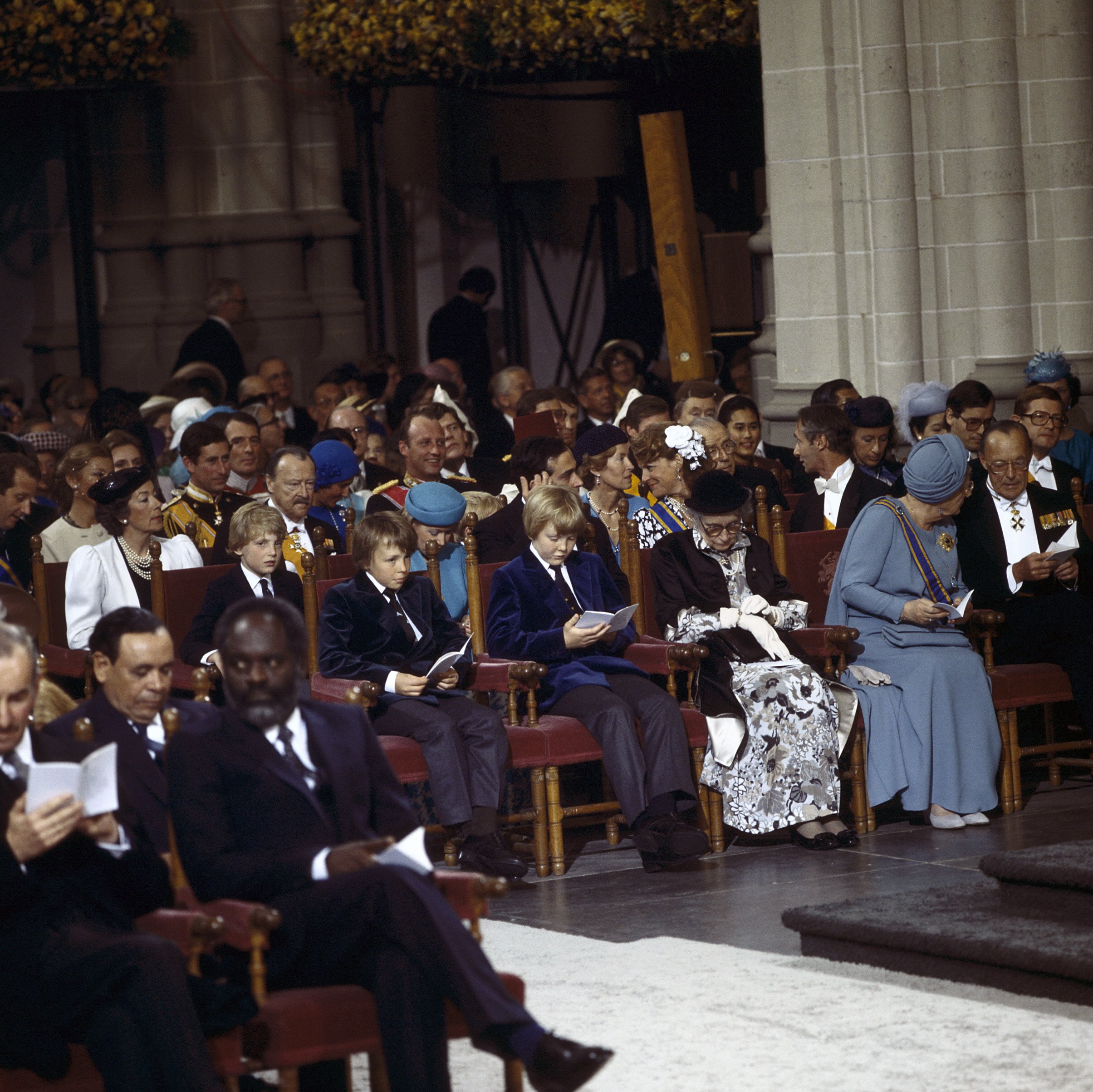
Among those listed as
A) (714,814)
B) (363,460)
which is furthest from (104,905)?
(363,460)

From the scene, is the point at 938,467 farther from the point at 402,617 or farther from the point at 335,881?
the point at 335,881

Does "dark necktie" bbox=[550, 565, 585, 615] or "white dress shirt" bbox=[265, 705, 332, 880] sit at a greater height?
"dark necktie" bbox=[550, 565, 585, 615]

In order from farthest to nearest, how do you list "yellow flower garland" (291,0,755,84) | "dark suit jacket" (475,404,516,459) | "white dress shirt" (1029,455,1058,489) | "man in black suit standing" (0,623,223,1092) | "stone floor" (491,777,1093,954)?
"yellow flower garland" (291,0,755,84) < "dark suit jacket" (475,404,516,459) < "white dress shirt" (1029,455,1058,489) < "stone floor" (491,777,1093,954) < "man in black suit standing" (0,623,223,1092)

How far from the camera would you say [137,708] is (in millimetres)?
4902

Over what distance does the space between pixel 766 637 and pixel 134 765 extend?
338 cm

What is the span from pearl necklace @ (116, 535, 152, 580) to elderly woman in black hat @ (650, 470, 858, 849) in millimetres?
1908

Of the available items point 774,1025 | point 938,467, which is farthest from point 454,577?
point 774,1025

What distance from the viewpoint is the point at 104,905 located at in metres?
4.40

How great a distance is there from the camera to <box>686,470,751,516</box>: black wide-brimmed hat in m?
7.71

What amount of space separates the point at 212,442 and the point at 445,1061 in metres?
4.61

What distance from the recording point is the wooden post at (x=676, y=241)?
12453 mm

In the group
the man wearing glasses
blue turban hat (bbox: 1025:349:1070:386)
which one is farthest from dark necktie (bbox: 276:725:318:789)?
blue turban hat (bbox: 1025:349:1070:386)

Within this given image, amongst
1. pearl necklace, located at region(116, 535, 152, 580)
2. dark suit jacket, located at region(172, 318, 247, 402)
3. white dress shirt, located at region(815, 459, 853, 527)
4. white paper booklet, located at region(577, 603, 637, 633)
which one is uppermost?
dark suit jacket, located at region(172, 318, 247, 402)

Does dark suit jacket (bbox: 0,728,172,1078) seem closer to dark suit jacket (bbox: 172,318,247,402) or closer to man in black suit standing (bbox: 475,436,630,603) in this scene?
man in black suit standing (bbox: 475,436,630,603)
